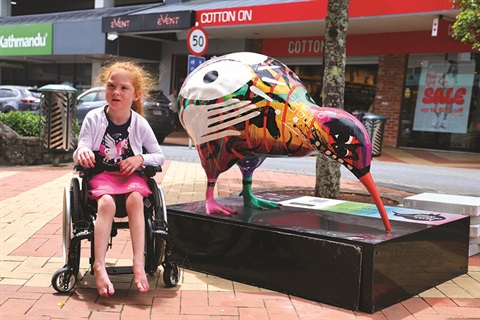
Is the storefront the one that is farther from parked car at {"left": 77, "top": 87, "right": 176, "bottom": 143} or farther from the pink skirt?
the pink skirt

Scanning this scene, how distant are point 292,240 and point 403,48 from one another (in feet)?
44.2

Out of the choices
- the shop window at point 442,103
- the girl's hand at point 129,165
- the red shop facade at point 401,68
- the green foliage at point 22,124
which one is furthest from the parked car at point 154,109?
the girl's hand at point 129,165

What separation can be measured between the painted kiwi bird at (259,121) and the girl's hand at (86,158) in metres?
0.91

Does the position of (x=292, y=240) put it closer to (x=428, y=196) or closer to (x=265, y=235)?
(x=265, y=235)

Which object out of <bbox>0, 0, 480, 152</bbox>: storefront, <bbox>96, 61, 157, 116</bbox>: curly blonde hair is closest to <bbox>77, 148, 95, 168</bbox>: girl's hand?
<bbox>96, 61, 157, 116</bbox>: curly blonde hair

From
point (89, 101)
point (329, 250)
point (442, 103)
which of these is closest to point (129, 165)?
point (329, 250)

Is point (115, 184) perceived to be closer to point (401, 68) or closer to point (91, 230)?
point (91, 230)

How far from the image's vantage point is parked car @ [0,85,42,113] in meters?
19.7

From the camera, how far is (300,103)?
3.83 metres

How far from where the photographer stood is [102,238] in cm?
332

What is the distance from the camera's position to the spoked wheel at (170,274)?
3688 mm

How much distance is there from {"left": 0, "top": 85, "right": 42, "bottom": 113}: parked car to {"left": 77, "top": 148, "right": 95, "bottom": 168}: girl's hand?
17281 millimetres

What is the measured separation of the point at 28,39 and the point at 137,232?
69.5 feet

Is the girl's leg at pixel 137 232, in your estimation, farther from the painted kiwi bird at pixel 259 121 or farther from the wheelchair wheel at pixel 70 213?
the painted kiwi bird at pixel 259 121
